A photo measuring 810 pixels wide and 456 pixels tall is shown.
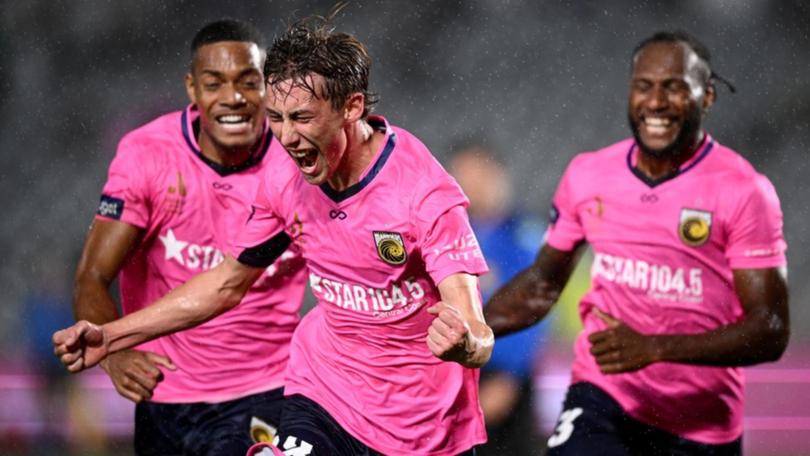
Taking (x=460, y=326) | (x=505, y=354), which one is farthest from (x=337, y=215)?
(x=505, y=354)

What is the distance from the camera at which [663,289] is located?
4.79 metres

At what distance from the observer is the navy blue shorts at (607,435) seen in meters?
4.57

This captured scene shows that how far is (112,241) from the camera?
4910mm

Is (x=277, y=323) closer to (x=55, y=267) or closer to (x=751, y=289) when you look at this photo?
(x=751, y=289)

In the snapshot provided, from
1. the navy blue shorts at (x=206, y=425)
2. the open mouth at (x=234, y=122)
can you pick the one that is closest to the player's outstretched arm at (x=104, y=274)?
the navy blue shorts at (x=206, y=425)

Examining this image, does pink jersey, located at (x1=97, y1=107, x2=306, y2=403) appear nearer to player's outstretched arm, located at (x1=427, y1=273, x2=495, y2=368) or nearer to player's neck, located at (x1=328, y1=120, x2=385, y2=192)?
player's neck, located at (x1=328, y1=120, x2=385, y2=192)

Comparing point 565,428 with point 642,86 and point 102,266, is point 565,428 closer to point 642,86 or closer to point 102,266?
point 642,86

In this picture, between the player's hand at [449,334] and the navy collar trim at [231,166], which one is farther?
the navy collar trim at [231,166]

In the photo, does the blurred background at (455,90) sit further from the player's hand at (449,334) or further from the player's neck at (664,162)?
the player's hand at (449,334)

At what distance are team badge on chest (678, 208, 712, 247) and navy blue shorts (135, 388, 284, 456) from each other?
5.50 feet

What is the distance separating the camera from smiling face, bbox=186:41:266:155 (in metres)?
5.01

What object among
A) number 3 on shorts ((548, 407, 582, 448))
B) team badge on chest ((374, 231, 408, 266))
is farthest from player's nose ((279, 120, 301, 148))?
number 3 on shorts ((548, 407, 582, 448))

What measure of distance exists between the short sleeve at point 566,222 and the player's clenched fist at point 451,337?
1857 millimetres

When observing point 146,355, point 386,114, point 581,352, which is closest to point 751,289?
point 581,352
